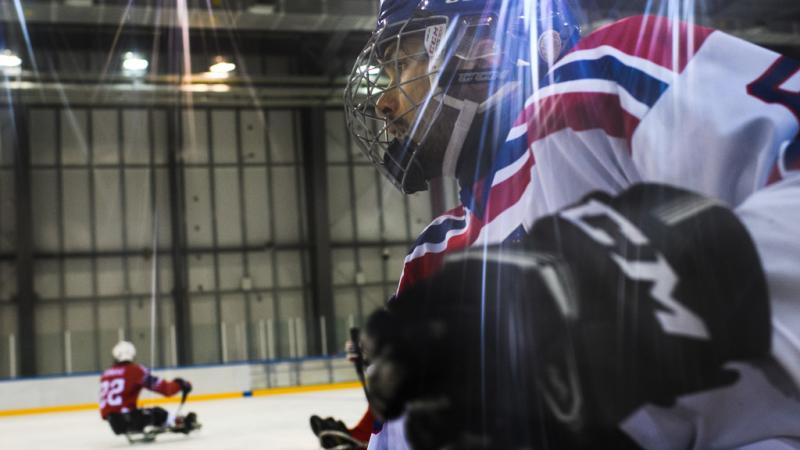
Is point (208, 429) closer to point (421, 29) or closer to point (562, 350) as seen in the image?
point (421, 29)

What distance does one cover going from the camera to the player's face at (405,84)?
3.55ft

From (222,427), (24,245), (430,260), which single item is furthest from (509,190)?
(24,245)

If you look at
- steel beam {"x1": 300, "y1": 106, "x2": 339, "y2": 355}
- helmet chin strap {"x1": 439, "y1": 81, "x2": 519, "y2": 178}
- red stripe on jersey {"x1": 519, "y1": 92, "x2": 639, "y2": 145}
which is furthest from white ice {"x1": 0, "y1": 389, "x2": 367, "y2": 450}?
steel beam {"x1": 300, "y1": 106, "x2": 339, "y2": 355}

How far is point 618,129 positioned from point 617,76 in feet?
0.15

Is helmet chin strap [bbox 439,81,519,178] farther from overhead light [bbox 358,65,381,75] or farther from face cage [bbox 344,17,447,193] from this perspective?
overhead light [bbox 358,65,381,75]

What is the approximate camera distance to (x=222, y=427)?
26.3 feet

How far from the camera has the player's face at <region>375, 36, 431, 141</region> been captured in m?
1.08

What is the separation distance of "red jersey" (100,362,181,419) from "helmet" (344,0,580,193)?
24.5 ft

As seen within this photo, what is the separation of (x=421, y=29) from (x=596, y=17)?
13378 mm

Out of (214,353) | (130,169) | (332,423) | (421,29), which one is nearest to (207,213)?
(130,169)

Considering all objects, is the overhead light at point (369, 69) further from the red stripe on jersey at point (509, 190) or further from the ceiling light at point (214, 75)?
the ceiling light at point (214, 75)

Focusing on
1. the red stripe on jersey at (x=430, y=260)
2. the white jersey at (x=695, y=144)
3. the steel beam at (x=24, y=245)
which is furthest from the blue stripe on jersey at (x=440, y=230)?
the steel beam at (x=24, y=245)

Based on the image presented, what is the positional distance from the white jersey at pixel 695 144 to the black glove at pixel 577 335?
0.03 m

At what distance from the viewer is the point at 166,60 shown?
657 inches
